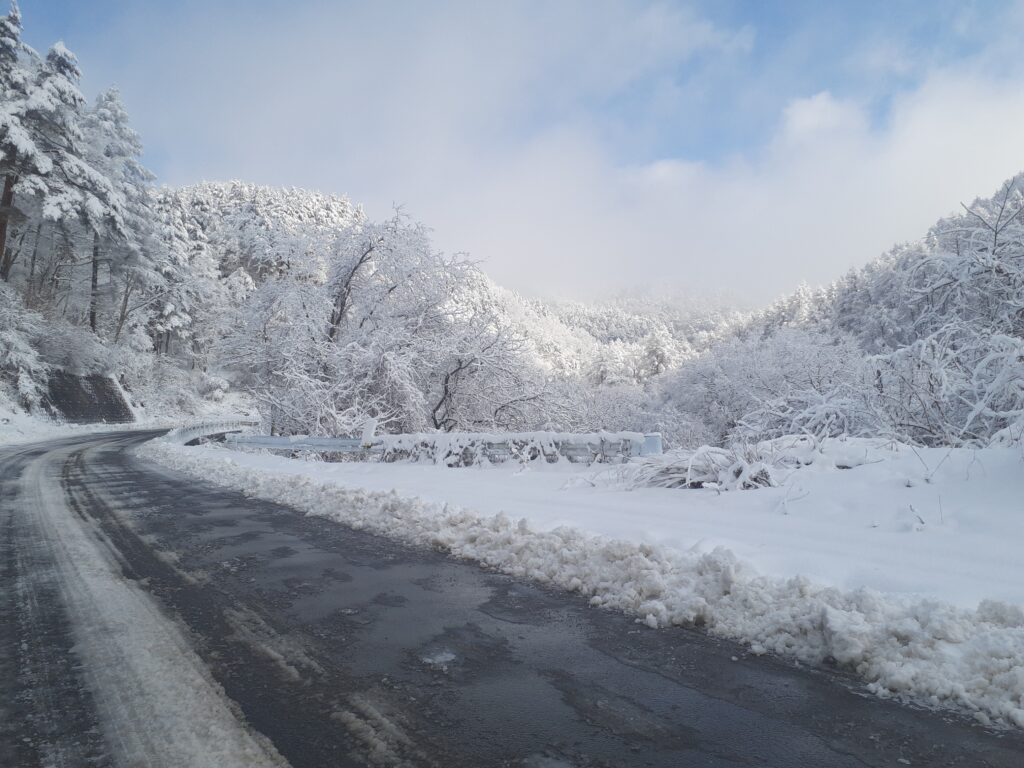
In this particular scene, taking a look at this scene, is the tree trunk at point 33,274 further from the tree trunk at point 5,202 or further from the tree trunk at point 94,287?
the tree trunk at point 5,202

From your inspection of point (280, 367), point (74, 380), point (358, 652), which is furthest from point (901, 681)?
point (74, 380)

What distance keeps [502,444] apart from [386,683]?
855 centimetres

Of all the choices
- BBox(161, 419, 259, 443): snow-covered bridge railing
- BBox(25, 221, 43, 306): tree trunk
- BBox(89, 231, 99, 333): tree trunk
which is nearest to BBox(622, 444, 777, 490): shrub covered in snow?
BBox(161, 419, 259, 443): snow-covered bridge railing

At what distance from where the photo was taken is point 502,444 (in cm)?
1127

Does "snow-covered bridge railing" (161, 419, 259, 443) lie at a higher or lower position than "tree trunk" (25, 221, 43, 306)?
lower

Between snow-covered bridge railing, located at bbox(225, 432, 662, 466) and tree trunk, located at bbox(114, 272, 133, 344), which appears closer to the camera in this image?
snow-covered bridge railing, located at bbox(225, 432, 662, 466)

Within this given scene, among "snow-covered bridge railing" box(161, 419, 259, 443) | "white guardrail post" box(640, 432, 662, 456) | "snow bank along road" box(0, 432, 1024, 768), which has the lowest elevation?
"snow bank along road" box(0, 432, 1024, 768)

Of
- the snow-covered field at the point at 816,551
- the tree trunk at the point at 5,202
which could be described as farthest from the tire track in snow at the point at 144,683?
the tree trunk at the point at 5,202

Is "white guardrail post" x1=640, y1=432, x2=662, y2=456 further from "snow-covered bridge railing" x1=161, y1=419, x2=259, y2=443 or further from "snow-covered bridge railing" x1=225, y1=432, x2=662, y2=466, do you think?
"snow-covered bridge railing" x1=161, y1=419, x2=259, y2=443

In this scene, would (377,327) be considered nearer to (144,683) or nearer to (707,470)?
(707,470)

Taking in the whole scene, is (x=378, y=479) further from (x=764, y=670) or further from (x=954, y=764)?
(x=954, y=764)

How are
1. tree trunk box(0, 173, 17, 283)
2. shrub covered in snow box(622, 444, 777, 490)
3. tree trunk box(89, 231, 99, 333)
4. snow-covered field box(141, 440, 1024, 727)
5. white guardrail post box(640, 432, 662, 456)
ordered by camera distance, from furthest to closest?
tree trunk box(89, 231, 99, 333)
tree trunk box(0, 173, 17, 283)
white guardrail post box(640, 432, 662, 456)
shrub covered in snow box(622, 444, 777, 490)
snow-covered field box(141, 440, 1024, 727)

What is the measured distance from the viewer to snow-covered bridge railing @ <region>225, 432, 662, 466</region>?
380 inches

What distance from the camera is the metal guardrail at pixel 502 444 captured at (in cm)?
959
